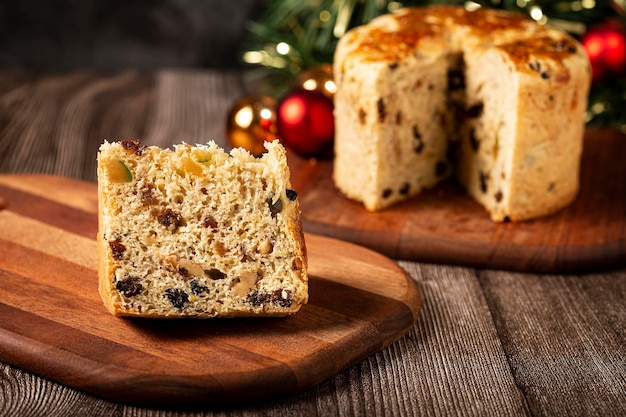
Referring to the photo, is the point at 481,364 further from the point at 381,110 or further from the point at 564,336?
the point at 381,110

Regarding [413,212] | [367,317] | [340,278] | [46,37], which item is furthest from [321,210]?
[46,37]

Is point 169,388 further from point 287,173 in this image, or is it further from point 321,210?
point 321,210

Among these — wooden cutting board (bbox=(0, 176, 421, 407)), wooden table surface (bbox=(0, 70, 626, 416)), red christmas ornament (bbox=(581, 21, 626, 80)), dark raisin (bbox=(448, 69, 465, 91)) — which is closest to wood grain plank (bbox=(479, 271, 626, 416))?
wooden table surface (bbox=(0, 70, 626, 416))

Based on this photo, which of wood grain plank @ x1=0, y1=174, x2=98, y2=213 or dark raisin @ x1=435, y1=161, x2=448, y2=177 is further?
dark raisin @ x1=435, y1=161, x2=448, y2=177

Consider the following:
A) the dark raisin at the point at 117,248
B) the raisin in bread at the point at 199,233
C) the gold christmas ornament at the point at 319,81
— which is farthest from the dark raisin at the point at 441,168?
the dark raisin at the point at 117,248

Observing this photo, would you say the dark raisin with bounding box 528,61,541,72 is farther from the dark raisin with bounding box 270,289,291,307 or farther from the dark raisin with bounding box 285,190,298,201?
the dark raisin with bounding box 270,289,291,307

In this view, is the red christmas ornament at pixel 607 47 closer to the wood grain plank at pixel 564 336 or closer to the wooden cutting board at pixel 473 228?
→ the wooden cutting board at pixel 473 228

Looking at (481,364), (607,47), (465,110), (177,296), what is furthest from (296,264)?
(607,47)
